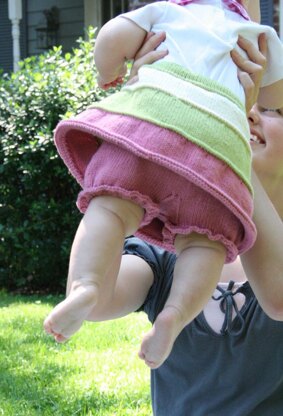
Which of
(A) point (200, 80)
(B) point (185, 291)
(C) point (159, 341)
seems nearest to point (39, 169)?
(A) point (200, 80)

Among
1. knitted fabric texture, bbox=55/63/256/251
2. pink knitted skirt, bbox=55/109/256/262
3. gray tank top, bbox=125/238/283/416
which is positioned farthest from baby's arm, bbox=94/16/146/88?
gray tank top, bbox=125/238/283/416

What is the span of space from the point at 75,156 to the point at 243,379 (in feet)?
2.49

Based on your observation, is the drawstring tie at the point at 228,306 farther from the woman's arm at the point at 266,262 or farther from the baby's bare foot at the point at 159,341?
the baby's bare foot at the point at 159,341

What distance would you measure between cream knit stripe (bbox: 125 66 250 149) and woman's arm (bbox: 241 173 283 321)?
0.95 ft

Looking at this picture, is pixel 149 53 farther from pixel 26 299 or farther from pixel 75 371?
pixel 26 299

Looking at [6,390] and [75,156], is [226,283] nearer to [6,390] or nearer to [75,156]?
[75,156]

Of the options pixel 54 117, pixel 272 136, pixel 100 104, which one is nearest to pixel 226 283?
pixel 272 136

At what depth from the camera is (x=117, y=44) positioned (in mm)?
1978

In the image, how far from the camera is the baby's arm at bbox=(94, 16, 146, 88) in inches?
77.1

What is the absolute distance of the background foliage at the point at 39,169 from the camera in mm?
6789

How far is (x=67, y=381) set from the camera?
4309 millimetres

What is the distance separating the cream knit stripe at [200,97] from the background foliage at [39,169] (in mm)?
4892

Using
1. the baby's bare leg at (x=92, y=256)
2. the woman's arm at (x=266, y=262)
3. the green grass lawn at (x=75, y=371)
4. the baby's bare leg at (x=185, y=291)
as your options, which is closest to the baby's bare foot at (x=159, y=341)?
the baby's bare leg at (x=185, y=291)

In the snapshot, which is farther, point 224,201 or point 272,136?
point 272,136
